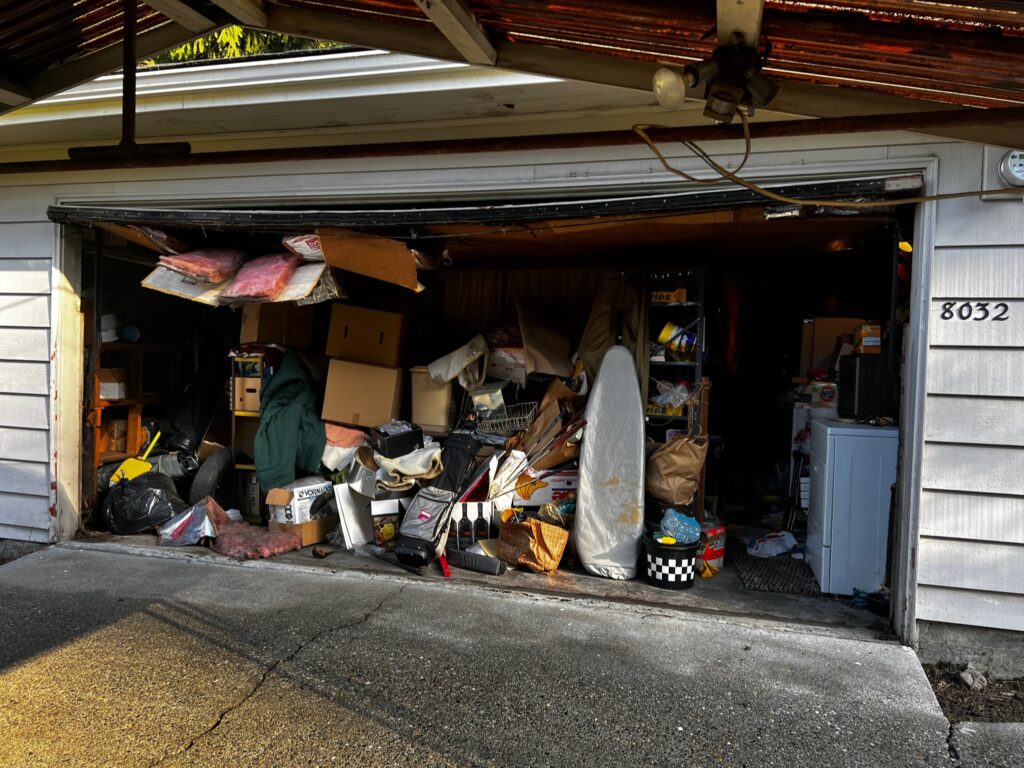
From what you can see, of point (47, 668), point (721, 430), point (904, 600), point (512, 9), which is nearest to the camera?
point (512, 9)

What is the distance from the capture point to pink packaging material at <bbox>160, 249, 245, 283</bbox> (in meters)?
5.57

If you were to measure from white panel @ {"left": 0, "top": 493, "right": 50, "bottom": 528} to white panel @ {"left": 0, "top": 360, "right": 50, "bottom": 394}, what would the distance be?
0.92 metres

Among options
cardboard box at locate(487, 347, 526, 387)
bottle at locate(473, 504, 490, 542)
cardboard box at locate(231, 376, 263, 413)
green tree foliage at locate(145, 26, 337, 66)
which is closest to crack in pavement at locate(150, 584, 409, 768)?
bottle at locate(473, 504, 490, 542)

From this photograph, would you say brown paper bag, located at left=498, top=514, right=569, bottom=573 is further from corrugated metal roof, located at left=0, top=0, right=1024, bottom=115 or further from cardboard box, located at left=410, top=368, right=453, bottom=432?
corrugated metal roof, located at left=0, top=0, right=1024, bottom=115

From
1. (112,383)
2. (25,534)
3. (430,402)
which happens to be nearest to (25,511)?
(25,534)

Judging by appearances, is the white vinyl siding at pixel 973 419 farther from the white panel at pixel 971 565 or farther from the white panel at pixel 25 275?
the white panel at pixel 25 275

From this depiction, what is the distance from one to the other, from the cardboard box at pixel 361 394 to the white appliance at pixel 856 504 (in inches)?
148

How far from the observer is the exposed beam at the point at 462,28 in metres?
2.46

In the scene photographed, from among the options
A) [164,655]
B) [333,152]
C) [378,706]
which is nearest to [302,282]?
[333,152]

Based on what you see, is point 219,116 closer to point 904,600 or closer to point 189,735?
point 189,735

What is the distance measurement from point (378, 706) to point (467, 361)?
3454 mm

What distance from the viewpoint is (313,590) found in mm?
4977

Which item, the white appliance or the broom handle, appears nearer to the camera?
the white appliance

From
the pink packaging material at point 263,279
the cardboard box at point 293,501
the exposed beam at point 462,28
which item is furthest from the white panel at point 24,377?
the exposed beam at point 462,28
